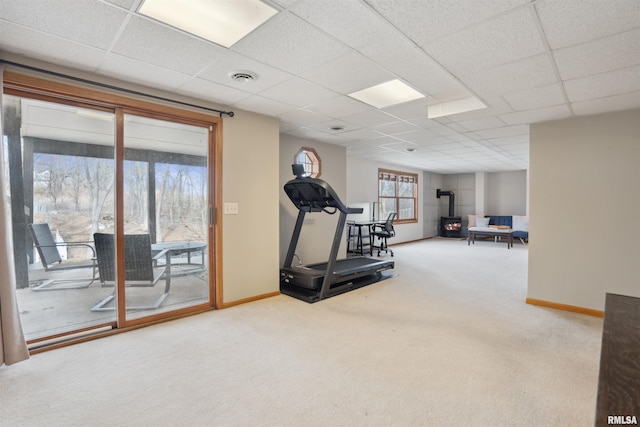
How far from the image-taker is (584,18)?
186 centimetres

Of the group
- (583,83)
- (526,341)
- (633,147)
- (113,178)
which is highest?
(583,83)

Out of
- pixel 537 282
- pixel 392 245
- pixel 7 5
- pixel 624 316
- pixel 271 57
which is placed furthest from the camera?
A: pixel 392 245

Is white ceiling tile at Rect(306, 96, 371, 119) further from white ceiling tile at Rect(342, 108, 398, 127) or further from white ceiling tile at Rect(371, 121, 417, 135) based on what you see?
white ceiling tile at Rect(371, 121, 417, 135)

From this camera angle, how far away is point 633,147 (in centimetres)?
343

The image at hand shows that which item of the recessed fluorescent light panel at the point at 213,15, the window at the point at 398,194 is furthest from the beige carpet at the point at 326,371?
the window at the point at 398,194

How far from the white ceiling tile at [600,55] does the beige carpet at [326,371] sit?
2333 mm

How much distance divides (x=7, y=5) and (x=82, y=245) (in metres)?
1.96

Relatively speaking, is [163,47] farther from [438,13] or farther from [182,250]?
[182,250]

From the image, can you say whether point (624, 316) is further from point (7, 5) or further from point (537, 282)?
point (7, 5)

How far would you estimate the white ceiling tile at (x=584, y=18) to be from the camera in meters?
1.74

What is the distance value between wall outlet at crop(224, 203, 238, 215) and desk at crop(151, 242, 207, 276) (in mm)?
478

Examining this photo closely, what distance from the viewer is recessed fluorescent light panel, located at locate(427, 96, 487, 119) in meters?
3.56

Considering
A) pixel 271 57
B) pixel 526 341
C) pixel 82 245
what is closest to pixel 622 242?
pixel 526 341

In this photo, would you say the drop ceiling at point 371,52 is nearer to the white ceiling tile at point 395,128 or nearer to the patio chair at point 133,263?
the white ceiling tile at point 395,128
